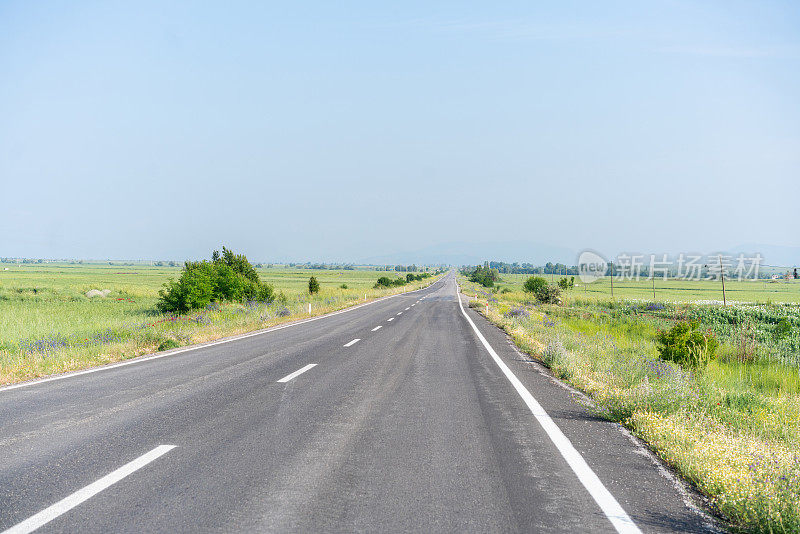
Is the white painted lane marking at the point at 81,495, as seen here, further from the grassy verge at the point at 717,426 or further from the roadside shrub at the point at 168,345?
the roadside shrub at the point at 168,345

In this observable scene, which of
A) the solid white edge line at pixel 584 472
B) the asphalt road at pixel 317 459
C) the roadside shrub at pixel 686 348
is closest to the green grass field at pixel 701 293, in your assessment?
the roadside shrub at pixel 686 348

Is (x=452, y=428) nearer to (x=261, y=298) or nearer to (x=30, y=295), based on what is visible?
(x=261, y=298)

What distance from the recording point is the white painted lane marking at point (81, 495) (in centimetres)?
294

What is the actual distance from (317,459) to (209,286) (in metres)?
23.4

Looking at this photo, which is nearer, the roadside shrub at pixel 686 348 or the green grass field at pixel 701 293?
the roadside shrub at pixel 686 348

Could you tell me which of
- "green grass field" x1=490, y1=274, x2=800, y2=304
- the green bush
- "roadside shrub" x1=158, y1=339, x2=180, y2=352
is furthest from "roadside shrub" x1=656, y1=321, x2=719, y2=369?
"green grass field" x1=490, y1=274, x2=800, y2=304

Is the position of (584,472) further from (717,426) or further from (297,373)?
(297,373)

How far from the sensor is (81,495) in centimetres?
337

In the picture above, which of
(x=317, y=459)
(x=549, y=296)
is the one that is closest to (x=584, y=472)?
(x=317, y=459)

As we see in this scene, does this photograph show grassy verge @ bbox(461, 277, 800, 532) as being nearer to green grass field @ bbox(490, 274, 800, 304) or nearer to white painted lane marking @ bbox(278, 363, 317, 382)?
white painted lane marking @ bbox(278, 363, 317, 382)

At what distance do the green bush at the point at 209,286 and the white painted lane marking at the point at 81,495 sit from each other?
2131 cm

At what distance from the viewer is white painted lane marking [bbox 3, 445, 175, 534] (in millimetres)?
2936

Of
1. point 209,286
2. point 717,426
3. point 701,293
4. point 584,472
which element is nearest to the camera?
point 584,472

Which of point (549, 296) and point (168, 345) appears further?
point (549, 296)
